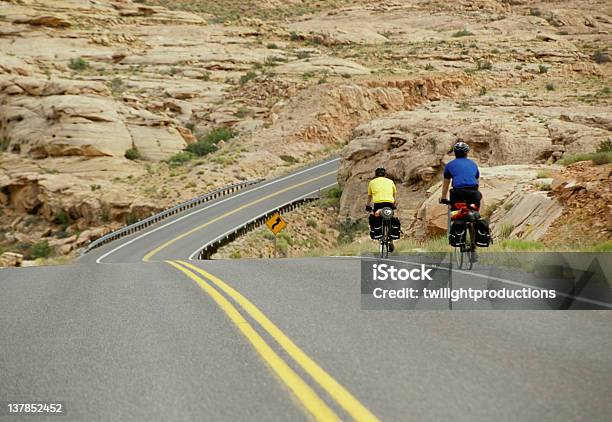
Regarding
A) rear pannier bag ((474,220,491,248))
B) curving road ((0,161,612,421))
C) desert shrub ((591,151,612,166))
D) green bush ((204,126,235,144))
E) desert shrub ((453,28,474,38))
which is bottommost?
curving road ((0,161,612,421))

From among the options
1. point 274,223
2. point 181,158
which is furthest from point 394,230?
point 181,158

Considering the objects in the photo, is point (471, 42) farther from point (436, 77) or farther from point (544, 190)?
point (544, 190)

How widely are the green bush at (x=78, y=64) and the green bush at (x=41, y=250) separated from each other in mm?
38368

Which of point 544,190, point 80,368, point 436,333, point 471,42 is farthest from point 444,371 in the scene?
point 471,42

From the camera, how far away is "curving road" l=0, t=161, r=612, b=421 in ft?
16.3

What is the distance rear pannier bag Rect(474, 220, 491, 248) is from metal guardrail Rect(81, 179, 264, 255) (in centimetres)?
3191

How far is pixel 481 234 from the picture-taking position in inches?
469

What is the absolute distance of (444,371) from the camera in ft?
18.6

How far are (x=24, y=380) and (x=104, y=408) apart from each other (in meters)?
1.13

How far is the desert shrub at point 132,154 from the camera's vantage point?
200ft

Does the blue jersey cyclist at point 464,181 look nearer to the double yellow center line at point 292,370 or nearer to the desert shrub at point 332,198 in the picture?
the double yellow center line at point 292,370

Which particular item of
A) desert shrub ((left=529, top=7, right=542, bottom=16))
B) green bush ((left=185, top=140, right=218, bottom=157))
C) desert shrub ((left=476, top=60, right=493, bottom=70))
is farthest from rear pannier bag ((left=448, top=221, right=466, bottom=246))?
desert shrub ((left=529, top=7, right=542, bottom=16))

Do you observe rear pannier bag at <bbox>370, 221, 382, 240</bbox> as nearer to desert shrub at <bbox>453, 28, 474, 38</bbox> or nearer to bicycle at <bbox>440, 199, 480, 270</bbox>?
bicycle at <bbox>440, 199, 480, 270</bbox>

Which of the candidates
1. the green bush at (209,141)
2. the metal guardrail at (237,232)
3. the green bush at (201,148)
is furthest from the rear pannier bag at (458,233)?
the green bush at (201,148)
